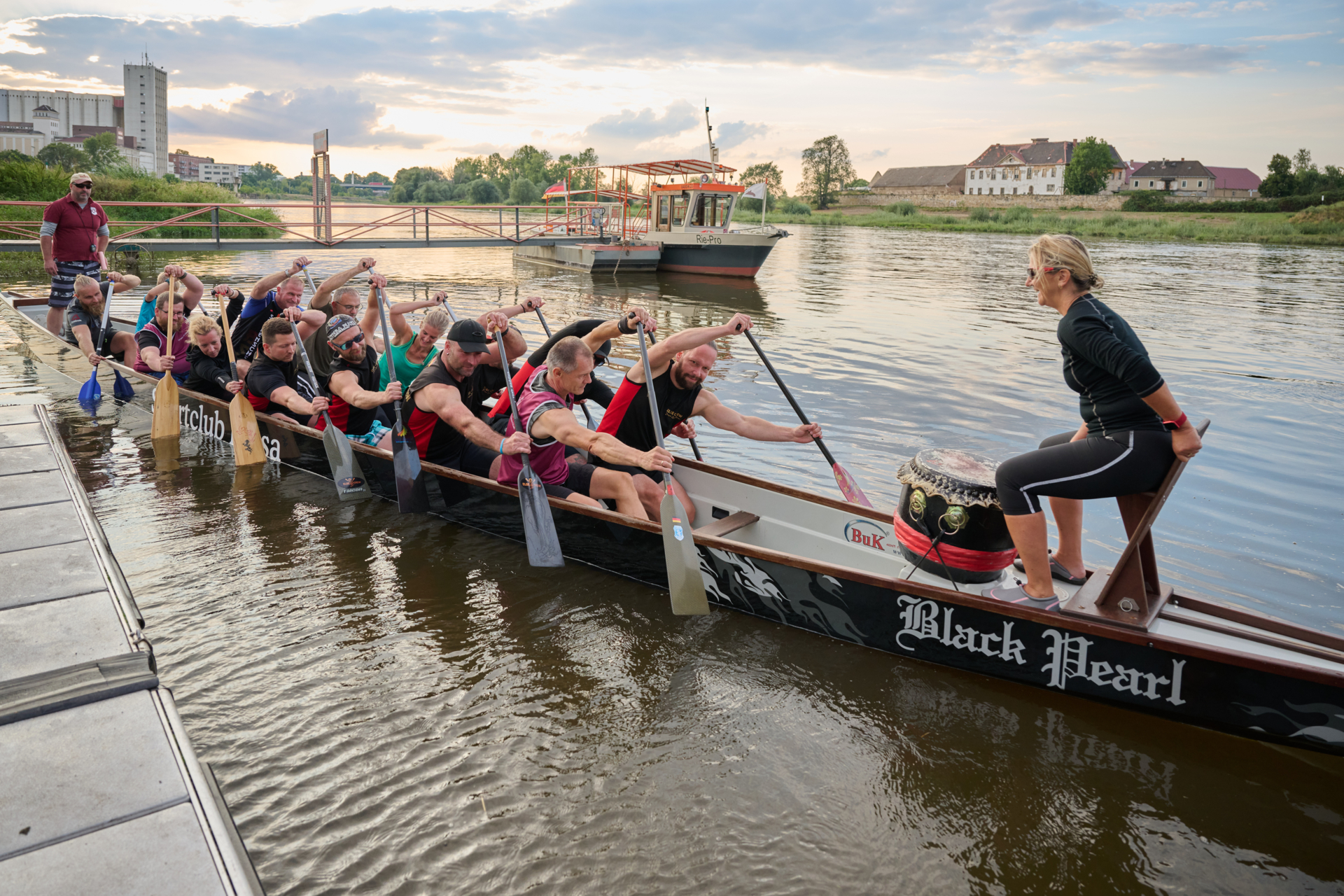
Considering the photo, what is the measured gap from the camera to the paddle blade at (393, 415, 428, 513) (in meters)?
6.07

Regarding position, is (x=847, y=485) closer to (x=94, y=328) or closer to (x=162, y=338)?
(x=162, y=338)

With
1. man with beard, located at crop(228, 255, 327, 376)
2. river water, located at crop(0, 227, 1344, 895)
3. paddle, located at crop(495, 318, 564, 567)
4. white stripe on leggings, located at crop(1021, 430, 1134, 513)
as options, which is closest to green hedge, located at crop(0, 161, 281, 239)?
man with beard, located at crop(228, 255, 327, 376)

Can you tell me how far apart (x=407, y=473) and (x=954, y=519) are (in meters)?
3.82

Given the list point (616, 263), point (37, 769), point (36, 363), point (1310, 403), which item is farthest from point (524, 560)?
point (616, 263)

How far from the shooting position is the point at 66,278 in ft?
35.0

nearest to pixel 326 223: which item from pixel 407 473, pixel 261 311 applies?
pixel 261 311

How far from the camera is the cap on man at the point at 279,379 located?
281 inches

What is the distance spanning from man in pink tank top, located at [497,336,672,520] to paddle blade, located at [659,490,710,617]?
351 millimetres

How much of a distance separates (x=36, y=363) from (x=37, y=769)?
455 inches

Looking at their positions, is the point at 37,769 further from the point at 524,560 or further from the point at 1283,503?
the point at 1283,503

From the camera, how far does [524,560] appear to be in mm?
5625

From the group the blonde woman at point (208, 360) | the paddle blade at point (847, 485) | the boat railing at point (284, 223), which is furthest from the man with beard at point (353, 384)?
the boat railing at point (284, 223)

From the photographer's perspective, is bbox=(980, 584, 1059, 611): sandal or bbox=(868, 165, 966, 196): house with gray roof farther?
bbox=(868, 165, 966, 196): house with gray roof

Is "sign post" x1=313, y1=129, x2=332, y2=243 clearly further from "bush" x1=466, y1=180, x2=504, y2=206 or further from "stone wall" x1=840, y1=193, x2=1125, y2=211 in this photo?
"stone wall" x1=840, y1=193, x2=1125, y2=211
